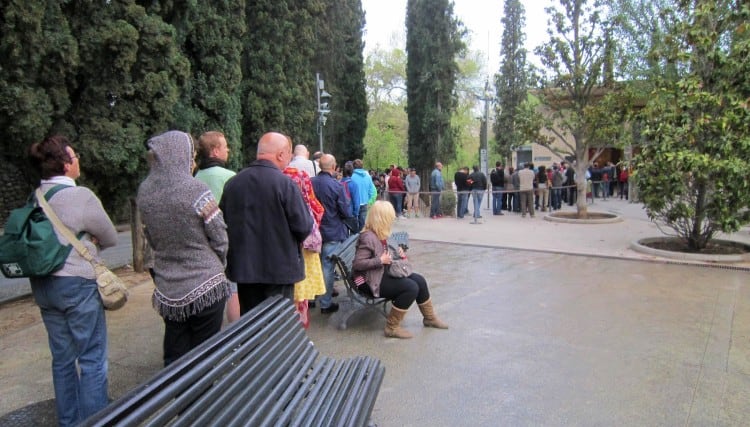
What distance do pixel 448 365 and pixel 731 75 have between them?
7020mm

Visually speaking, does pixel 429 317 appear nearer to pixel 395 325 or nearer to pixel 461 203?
pixel 395 325

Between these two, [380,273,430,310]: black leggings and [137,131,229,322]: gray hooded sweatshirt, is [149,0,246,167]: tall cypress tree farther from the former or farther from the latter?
[137,131,229,322]: gray hooded sweatshirt

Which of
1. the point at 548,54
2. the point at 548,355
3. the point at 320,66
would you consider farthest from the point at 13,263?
the point at 320,66

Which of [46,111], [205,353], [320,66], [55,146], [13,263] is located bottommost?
[205,353]

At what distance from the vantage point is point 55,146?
2859 millimetres

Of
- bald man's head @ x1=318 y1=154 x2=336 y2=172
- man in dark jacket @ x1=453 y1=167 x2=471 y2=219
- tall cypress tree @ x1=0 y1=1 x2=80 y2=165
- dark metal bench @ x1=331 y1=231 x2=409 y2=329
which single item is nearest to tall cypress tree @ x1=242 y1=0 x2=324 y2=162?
man in dark jacket @ x1=453 y1=167 x2=471 y2=219

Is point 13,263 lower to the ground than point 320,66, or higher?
lower

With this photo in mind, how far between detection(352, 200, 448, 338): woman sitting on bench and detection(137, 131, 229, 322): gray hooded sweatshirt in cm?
197

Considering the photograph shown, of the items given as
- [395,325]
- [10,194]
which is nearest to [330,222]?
[395,325]

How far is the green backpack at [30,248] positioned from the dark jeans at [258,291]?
44.6 inches

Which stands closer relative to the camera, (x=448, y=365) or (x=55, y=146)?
(x=55, y=146)

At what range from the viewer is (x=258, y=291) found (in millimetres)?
3549

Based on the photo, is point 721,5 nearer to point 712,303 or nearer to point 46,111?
point 712,303

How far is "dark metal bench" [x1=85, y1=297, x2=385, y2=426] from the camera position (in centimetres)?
175
